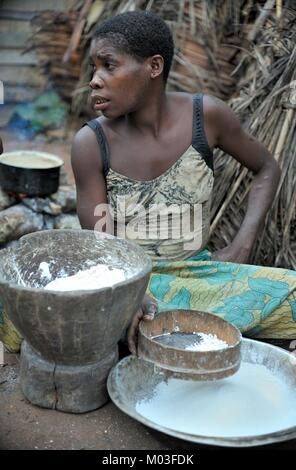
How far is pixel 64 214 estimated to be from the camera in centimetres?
396

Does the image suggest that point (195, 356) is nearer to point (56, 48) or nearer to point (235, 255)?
point (235, 255)

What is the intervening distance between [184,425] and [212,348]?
10.8 inches

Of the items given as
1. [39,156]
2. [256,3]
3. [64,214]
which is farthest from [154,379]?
[256,3]

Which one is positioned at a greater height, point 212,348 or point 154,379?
point 212,348

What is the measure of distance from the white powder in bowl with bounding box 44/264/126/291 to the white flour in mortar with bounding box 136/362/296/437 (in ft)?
1.29

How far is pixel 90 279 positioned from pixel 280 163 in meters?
1.49

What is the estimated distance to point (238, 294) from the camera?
7.97ft

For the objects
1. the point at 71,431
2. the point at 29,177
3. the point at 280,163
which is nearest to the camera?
the point at 71,431

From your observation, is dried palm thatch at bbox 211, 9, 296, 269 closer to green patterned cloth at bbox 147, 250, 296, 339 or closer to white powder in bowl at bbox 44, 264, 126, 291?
green patterned cloth at bbox 147, 250, 296, 339

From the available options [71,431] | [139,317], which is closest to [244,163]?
[139,317]

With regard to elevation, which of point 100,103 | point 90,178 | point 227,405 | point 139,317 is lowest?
point 227,405

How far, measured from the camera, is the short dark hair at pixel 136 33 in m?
2.29

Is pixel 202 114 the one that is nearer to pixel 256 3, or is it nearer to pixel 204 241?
pixel 204 241
